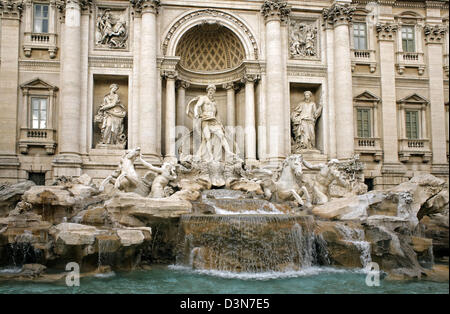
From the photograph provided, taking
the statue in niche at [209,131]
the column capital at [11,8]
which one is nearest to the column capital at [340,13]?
the statue in niche at [209,131]

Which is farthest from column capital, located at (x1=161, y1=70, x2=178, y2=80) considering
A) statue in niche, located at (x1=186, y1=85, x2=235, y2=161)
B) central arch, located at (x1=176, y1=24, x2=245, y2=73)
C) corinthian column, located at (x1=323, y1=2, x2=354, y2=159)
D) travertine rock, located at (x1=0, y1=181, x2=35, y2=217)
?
travertine rock, located at (x1=0, y1=181, x2=35, y2=217)

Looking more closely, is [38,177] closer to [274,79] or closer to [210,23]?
[210,23]

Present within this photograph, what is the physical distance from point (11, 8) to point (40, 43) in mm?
2025

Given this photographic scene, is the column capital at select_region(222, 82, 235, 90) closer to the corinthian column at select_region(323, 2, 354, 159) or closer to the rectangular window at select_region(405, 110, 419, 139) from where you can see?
Answer: the corinthian column at select_region(323, 2, 354, 159)

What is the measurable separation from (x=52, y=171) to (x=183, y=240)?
30.5ft

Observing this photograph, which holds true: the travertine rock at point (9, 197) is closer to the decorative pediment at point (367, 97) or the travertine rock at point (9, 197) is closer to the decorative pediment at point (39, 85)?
the decorative pediment at point (39, 85)

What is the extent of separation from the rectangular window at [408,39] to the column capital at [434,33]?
0.66 metres

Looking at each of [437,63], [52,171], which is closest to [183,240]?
[52,171]

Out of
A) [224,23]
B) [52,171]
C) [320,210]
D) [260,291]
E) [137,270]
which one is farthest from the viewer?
[224,23]

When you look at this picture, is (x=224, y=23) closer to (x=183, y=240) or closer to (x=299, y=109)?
(x=299, y=109)

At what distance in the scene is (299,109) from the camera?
68.0 feet

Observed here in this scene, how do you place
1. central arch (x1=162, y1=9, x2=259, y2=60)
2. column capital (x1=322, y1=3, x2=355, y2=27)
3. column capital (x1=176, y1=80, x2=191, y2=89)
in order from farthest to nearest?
1. column capital (x1=176, y1=80, x2=191, y2=89)
2. column capital (x1=322, y1=3, x2=355, y2=27)
3. central arch (x1=162, y1=9, x2=259, y2=60)

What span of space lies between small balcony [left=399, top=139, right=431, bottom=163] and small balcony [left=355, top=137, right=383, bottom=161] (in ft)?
4.39

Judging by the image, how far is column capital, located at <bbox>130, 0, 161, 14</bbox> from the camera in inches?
750
